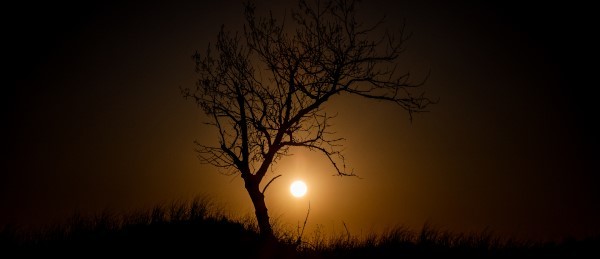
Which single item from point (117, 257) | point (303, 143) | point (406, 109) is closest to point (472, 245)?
point (406, 109)

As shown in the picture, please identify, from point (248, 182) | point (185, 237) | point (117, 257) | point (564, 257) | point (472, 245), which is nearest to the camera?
point (117, 257)

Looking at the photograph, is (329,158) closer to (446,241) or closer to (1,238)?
(446,241)

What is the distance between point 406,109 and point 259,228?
492 cm

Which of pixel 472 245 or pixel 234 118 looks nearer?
pixel 472 245

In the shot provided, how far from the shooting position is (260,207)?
10898mm

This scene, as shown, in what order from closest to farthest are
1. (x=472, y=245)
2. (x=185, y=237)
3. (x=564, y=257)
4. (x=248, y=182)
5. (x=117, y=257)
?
(x=117, y=257), (x=185, y=237), (x=564, y=257), (x=472, y=245), (x=248, y=182)

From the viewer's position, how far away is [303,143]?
38.5ft

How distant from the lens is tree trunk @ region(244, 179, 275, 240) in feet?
33.8

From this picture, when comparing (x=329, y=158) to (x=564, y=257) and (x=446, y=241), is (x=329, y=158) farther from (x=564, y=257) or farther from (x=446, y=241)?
(x=564, y=257)

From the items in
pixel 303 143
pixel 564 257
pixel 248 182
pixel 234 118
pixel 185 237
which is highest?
pixel 234 118

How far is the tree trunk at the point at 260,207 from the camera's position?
405 inches

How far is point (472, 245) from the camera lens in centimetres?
1040

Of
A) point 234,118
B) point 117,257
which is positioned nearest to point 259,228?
point 234,118

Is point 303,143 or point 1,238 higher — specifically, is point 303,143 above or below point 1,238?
above
